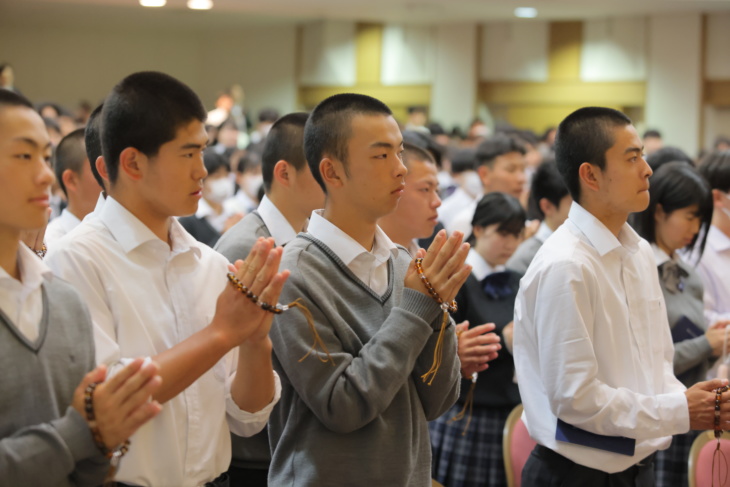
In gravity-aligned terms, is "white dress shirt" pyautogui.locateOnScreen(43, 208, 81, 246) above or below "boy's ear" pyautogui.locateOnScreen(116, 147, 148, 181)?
below

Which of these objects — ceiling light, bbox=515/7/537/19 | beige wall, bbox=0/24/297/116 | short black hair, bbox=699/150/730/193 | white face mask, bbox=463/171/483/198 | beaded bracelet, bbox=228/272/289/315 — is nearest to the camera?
beaded bracelet, bbox=228/272/289/315

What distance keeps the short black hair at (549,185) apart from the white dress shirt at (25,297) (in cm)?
272

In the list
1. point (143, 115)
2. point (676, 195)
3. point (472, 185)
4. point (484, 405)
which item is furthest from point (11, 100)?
point (472, 185)

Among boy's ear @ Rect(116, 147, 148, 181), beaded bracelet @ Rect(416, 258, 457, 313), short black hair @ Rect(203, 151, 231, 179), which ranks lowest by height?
beaded bracelet @ Rect(416, 258, 457, 313)

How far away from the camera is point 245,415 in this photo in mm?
1944

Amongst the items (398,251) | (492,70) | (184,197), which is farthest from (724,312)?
(492,70)

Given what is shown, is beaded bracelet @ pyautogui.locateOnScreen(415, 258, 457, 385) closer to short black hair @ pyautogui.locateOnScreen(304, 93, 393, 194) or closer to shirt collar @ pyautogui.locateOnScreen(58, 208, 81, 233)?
short black hair @ pyautogui.locateOnScreen(304, 93, 393, 194)

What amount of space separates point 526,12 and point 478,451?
11.4 metres

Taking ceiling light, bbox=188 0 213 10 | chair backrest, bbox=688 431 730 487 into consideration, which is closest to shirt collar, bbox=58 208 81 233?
chair backrest, bbox=688 431 730 487

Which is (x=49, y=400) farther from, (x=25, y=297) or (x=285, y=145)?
(x=285, y=145)

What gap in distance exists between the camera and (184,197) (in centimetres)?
192

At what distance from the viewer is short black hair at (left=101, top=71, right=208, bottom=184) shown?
192cm

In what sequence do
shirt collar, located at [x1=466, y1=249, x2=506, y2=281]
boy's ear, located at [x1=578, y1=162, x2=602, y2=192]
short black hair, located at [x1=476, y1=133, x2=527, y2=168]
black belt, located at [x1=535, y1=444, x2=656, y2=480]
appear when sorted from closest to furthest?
black belt, located at [x1=535, y1=444, x2=656, y2=480] < boy's ear, located at [x1=578, y1=162, x2=602, y2=192] < shirt collar, located at [x1=466, y1=249, x2=506, y2=281] < short black hair, located at [x1=476, y1=133, x2=527, y2=168]

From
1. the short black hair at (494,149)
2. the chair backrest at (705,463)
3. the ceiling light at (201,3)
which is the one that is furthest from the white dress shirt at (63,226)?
the ceiling light at (201,3)
